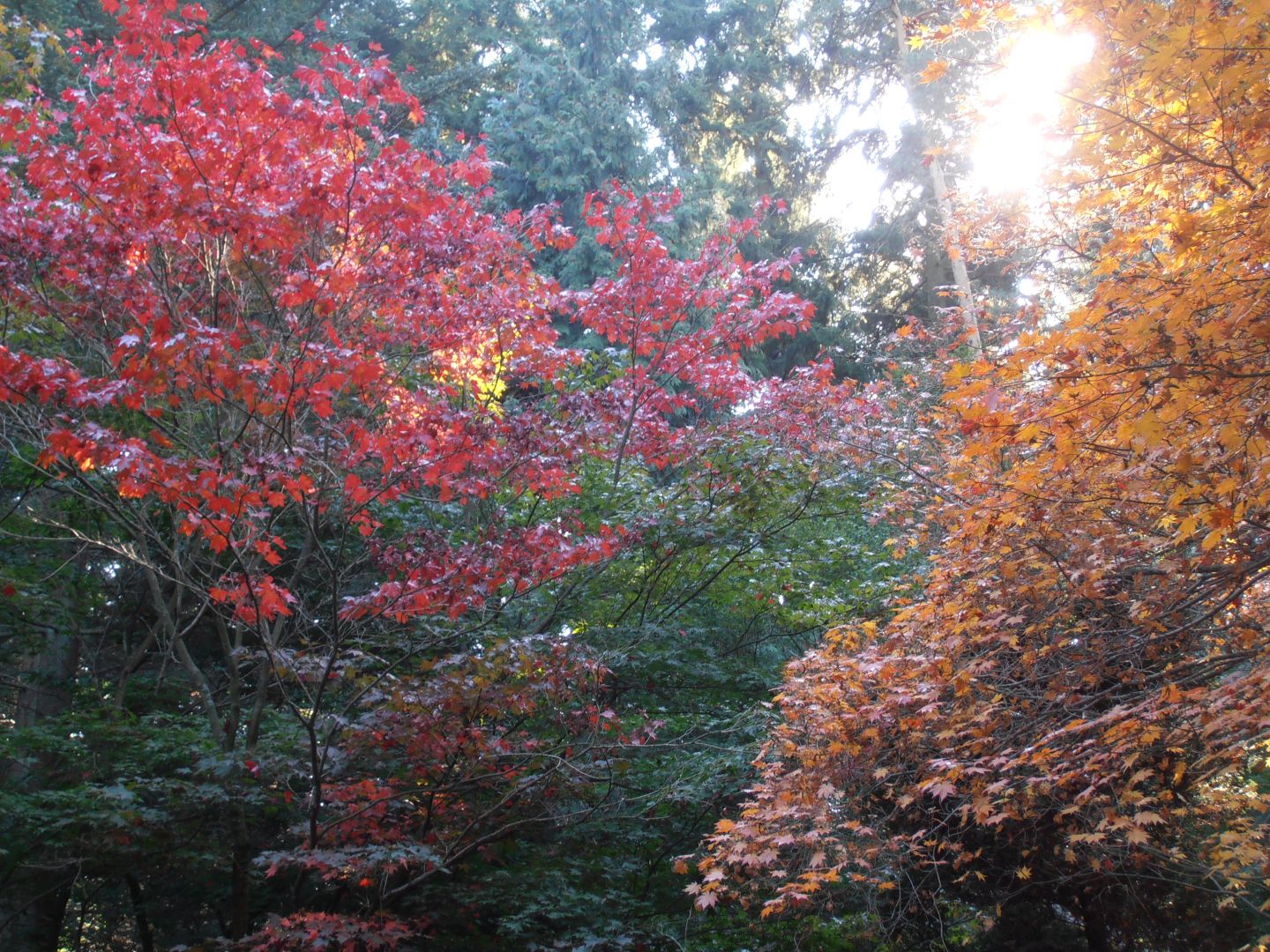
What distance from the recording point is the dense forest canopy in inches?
130

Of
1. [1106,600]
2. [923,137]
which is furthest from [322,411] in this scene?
[923,137]

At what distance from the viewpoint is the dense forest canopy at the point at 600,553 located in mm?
3293

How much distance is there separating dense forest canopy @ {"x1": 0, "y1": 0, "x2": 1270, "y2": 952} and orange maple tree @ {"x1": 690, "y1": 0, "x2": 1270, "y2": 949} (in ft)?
0.11

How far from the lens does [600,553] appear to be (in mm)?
5461

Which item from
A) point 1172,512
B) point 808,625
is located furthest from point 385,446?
point 808,625

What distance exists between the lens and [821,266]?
1593 centimetres

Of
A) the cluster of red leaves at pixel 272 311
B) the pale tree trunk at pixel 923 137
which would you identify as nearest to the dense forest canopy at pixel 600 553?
the cluster of red leaves at pixel 272 311

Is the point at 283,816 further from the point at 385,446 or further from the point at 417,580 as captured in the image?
the point at 385,446

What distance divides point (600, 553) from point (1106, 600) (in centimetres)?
260

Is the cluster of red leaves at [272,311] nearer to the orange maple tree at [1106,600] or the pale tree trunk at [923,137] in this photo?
the orange maple tree at [1106,600]

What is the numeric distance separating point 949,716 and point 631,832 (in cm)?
275

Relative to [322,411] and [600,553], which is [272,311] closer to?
[322,411]

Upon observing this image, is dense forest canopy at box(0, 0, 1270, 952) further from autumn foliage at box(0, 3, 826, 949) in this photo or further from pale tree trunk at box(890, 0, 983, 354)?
pale tree trunk at box(890, 0, 983, 354)

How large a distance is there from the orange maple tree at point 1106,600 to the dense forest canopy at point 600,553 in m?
0.03
